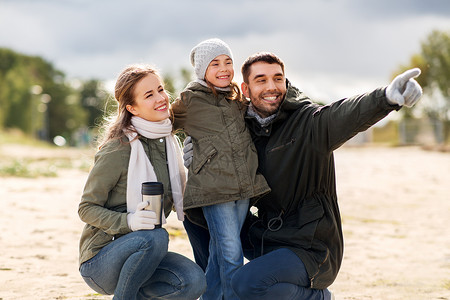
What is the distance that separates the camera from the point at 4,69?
205 feet

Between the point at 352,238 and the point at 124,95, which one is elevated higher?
the point at 124,95

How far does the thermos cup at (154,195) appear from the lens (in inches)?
126

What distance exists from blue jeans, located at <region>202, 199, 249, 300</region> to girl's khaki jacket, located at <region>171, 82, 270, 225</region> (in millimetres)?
90

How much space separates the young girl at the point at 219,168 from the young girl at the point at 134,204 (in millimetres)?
157

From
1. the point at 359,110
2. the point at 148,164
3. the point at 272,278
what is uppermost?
the point at 359,110

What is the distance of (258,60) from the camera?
3.75 m

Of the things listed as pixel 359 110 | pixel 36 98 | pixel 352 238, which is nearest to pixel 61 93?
pixel 36 98

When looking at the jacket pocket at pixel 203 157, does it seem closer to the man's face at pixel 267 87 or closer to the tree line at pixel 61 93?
the man's face at pixel 267 87

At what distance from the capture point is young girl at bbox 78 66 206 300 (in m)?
3.23

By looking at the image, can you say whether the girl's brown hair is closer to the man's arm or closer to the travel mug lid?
the travel mug lid

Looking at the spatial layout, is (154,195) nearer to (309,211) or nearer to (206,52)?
(309,211)

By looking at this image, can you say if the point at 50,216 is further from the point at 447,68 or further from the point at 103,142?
the point at 447,68

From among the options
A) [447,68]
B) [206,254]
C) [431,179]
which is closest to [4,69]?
[447,68]

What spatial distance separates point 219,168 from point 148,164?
430 millimetres
